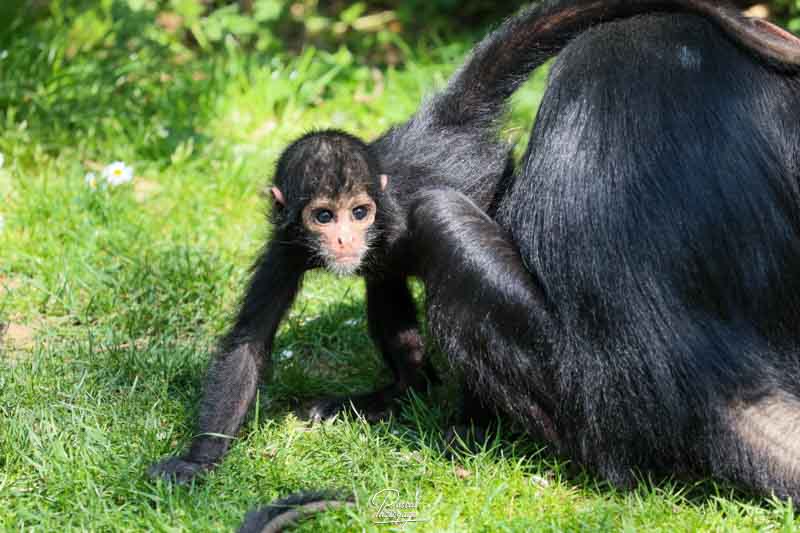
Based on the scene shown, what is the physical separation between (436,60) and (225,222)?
10.8 feet

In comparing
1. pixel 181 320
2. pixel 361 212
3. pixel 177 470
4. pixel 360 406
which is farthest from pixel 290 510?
pixel 181 320

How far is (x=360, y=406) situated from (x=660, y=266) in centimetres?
184

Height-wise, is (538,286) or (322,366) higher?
(538,286)

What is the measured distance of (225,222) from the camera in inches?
295

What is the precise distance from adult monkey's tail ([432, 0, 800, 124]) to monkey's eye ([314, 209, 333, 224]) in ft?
2.73

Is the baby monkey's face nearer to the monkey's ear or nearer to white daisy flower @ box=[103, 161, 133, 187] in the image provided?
the monkey's ear

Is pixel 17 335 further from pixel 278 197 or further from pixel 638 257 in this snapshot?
pixel 638 257

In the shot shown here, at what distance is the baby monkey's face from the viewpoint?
5238mm

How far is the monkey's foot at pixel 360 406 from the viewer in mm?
5520

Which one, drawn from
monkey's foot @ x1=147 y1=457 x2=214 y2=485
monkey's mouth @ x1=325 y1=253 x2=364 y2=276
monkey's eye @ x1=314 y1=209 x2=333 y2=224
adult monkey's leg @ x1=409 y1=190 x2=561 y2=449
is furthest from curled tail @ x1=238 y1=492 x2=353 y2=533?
monkey's eye @ x1=314 y1=209 x2=333 y2=224

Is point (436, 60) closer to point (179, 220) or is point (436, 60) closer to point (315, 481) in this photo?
point (179, 220)

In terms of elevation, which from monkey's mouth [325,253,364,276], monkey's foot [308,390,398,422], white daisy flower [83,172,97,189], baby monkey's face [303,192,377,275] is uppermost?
baby monkey's face [303,192,377,275]

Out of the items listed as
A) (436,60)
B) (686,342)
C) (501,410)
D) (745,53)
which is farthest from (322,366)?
(436,60)

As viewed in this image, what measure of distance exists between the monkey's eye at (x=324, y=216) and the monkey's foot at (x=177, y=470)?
122 centimetres
